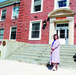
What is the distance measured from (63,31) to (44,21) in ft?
8.11

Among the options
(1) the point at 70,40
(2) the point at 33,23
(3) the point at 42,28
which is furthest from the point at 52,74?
(2) the point at 33,23

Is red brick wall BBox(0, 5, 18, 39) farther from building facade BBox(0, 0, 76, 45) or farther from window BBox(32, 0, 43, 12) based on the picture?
window BBox(32, 0, 43, 12)

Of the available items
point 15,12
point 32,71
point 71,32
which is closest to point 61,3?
point 71,32

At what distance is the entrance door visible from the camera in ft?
32.6

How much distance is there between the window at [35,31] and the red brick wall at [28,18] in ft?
1.39

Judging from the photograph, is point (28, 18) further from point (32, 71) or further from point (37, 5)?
point (32, 71)

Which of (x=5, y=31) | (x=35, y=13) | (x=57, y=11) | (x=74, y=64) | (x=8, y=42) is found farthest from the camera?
(x=5, y=31)

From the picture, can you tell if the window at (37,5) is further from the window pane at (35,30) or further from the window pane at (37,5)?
the window pane at (35,30)

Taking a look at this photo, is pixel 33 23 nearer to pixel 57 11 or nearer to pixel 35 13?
pixel 35 13

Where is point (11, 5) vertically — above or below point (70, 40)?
above

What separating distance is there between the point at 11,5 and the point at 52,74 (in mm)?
13292

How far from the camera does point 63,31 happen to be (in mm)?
10211

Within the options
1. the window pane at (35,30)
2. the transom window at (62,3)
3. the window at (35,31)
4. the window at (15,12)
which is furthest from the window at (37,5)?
the window at (15,12)

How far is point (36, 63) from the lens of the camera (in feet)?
18.1
